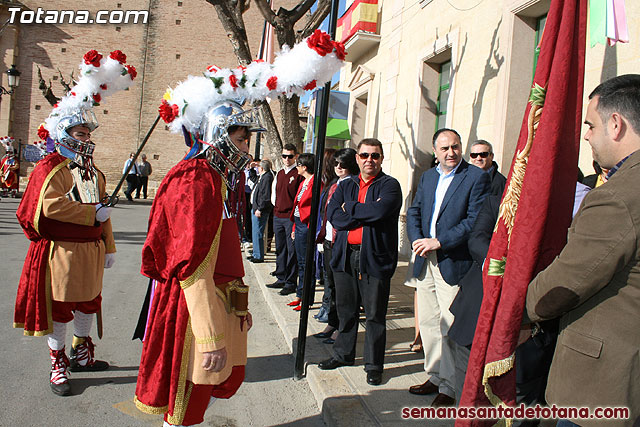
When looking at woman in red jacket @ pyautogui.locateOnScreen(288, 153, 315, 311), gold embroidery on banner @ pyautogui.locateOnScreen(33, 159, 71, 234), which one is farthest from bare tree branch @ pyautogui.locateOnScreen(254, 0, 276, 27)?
gold embroidery on banner @ pyautogui.locateOnScreen(33, 159, 71, 234)

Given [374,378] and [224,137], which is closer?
[224,137]

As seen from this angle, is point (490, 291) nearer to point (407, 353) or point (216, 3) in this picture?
point (407, 353)

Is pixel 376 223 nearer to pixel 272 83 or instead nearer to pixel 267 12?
pixel 272 83

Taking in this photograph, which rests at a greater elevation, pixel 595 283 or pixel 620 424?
pixel 595 283

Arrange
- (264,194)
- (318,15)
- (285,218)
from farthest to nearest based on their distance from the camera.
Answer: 1. (318,15)
2. (264,194)
3. (285,218)

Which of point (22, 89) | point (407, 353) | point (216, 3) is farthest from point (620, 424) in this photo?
point (22, 89)

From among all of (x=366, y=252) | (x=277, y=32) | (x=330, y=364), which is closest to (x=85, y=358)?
(x=330, y=364)

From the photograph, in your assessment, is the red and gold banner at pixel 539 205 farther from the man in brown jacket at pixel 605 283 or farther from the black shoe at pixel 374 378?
the black shoe at pixel 374 378

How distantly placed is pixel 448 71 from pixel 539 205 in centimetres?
763

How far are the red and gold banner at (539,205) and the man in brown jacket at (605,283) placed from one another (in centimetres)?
15

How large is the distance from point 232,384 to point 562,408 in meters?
1.59

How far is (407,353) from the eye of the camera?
170 inches

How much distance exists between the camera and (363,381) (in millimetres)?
3635

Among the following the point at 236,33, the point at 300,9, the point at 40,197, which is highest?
the point at 300,9
